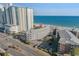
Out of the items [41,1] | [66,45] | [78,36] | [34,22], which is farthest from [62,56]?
[41,1]

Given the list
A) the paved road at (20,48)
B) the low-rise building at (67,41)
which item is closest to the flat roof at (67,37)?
the low-rise building at (67,41)

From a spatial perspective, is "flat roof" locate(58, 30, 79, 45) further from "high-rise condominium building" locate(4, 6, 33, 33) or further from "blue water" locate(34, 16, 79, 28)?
"high-rise condominium building" locate(4, 6, 33, 33)

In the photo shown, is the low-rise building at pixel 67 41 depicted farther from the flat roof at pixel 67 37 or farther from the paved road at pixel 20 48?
the paved road at pixel 20 48

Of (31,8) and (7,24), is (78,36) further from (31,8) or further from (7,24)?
(7,24)

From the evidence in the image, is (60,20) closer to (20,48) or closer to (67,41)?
(67,41)

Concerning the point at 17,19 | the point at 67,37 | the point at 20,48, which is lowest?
the point at 20,48

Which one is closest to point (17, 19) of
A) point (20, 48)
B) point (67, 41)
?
point (20, 48)
